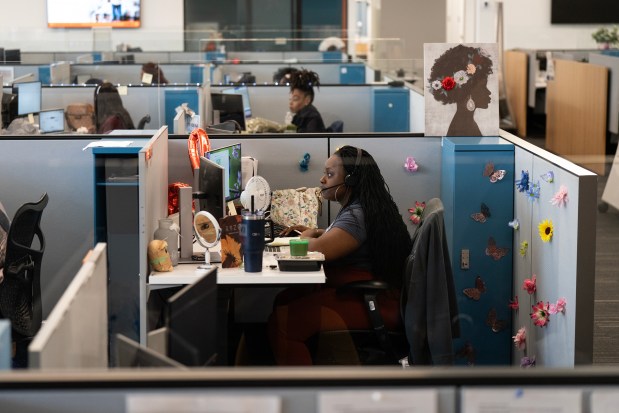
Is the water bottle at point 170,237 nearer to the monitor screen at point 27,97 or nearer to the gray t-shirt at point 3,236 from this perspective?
the gray t-shirt at point 3,236

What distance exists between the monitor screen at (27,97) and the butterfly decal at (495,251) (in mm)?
4267

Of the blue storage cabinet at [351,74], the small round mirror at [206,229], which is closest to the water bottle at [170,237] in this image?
the small round mirror at [206,229]

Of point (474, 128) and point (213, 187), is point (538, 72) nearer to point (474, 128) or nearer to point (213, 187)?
point (474, 128)

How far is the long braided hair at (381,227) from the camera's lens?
139 inches

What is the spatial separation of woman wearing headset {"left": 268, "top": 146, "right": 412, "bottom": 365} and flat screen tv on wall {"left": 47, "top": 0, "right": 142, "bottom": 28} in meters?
13.4

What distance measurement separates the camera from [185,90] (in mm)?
7480

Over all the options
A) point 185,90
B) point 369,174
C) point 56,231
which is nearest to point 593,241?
point 369,174

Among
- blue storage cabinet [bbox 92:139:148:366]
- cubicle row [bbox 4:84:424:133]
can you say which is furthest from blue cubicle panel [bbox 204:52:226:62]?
blue storage cabinet [bbox 92:139:148:366]

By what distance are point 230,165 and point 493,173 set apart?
3.63 ft

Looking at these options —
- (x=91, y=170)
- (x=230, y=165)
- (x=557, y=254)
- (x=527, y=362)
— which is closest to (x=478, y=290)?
(x=527, y=362)

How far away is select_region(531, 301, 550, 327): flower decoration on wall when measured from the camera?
3566 mm

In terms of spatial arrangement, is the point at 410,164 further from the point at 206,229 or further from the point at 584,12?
the point at 584,12

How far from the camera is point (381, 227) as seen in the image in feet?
11.7

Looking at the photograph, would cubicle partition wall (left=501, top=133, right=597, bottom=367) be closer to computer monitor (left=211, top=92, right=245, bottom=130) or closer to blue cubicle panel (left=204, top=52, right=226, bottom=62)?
computer monitor (left=211, top=92, right=245, bottom=130)
